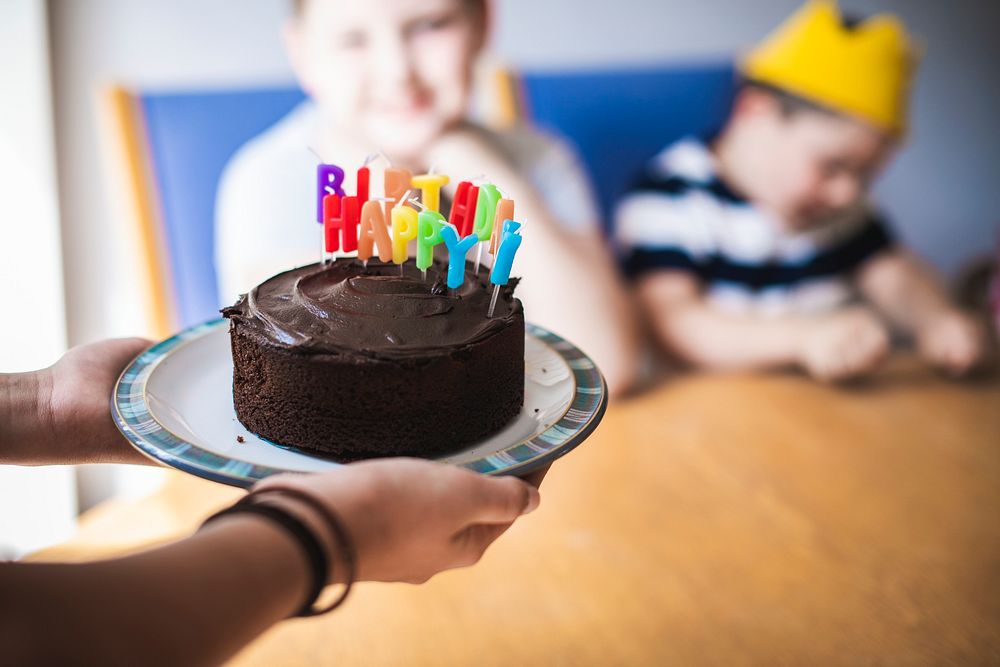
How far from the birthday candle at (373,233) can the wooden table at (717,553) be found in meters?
0.62

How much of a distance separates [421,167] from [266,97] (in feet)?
1.41

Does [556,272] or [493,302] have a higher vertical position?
[493,302]

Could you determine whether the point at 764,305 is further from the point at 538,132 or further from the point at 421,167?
the point at 421,167

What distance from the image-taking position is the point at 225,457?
2.60ft

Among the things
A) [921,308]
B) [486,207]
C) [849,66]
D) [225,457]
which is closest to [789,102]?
[849,66]

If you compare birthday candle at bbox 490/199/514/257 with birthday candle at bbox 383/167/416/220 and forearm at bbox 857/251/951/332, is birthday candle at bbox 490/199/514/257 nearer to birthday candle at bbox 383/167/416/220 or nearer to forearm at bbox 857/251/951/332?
birthday candle at bbox 383/167/416/220

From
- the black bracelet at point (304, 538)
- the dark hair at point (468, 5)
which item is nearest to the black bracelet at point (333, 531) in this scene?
the black bracelet at point (304, 538)

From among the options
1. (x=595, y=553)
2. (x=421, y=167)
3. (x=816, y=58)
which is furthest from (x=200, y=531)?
(x=816, y=58)

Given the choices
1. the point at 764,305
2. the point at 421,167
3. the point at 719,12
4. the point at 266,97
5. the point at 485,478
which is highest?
the point at 719,12

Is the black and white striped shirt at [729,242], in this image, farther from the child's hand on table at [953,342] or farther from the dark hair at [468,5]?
the dark hair at [468,5]

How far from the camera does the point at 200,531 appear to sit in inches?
25.8

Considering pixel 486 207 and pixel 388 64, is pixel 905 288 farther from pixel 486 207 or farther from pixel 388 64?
pixel 486 207

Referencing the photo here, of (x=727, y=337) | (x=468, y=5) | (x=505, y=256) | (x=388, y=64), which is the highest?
(x=468, y=5)

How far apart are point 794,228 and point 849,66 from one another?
0.52m
